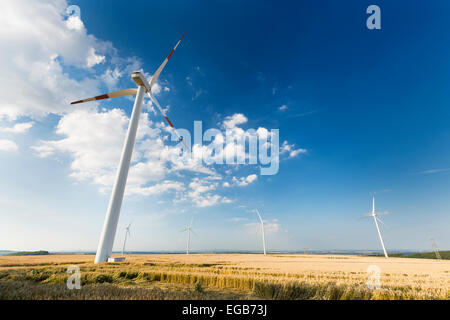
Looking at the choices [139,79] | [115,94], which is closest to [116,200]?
[115,94]

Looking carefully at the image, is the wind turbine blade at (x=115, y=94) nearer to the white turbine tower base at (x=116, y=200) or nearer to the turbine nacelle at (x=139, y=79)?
the turbine nacelle at (x=139, y=79)

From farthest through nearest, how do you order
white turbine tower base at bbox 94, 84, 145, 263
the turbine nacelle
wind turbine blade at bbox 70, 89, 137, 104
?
the turbine nacelle
wind turbine blade at bbox 70, 89, 137, 104
white turbine tower base at bbox 94, 84, 145, 263

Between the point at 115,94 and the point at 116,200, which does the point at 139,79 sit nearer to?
the point at 115,94

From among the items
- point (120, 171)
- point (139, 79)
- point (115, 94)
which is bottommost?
point (120, 171)

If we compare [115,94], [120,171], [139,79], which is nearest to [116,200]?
[120,171]

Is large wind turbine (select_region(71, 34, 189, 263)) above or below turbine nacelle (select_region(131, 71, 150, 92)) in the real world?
below

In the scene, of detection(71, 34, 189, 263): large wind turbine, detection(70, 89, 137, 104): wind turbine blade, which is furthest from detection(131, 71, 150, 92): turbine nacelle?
detection(70, 89, 137, 104): wind turbine blade

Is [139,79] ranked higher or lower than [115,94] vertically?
higher

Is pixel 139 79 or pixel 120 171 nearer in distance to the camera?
pixel 120 171

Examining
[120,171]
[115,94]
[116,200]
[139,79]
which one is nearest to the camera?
[116,200]

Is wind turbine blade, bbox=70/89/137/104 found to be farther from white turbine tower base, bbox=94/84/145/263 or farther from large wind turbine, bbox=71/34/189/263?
white turbine tower base, bbox=94/84/145/263

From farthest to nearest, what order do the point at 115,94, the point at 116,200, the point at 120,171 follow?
the point at 115,94 → the point at 120,171 → the point at 116,200

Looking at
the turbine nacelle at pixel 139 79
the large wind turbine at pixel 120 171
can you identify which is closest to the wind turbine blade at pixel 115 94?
the large wind turbine at pixel 120 171
